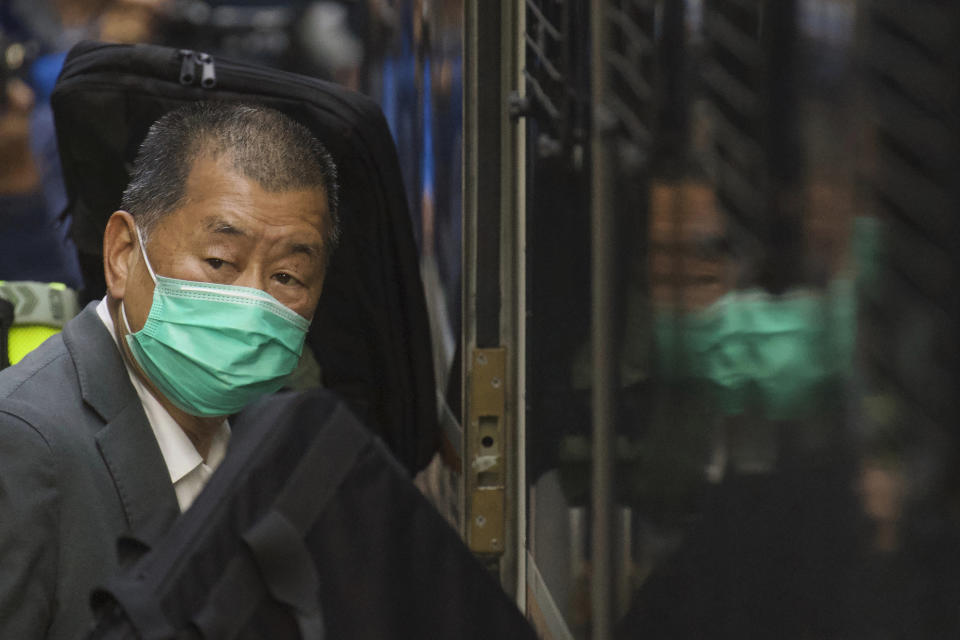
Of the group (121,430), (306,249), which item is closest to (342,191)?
(306,249)

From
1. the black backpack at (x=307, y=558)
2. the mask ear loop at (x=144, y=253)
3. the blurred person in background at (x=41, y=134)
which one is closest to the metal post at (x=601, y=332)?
the black backpack at (x=307, y=558)

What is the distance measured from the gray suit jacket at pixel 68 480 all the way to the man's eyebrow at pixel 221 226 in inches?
7.2

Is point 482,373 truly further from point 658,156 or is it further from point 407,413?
point 658,156

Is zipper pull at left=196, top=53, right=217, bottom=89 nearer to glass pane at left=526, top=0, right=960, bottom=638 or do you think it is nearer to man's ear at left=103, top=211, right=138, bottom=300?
man's ear at left=103, top=211, right=138, bottom=300

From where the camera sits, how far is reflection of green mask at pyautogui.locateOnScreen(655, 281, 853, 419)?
56 centimetres

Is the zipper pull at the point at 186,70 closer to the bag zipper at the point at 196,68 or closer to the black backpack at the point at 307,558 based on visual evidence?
the bag zipper at the point at 196,68

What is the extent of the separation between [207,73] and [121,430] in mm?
761

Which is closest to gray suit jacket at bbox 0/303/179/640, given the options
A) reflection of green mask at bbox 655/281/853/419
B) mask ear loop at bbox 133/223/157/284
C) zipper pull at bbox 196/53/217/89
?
mask ear loop at bbox 133/223/157/284

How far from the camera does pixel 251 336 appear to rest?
142 centimetres

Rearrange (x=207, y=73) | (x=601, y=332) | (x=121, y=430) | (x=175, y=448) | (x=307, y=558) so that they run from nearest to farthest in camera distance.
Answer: (x=307, y=558), (x=601, y=332), (x=121, y=430), (x=175, y=448), (x=207, y=73)

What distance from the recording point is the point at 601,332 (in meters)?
1.08

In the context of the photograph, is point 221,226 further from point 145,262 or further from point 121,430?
point 121,430

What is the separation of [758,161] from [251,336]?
88 cm

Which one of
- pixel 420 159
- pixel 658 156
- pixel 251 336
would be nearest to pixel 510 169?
pixel 251 336
